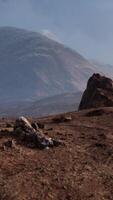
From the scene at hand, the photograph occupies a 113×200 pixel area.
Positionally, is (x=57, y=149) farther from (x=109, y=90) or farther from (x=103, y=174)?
(x=109, y=90)

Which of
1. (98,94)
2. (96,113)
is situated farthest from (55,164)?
(98,94)

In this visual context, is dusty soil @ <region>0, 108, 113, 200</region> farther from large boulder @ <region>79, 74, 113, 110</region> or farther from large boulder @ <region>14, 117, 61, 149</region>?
large boulder @ <region>79, 74, 113, 110</region>

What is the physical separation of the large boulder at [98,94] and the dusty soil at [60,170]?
73.9 ft

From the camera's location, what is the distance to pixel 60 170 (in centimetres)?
2102

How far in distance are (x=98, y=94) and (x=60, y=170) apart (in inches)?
1197

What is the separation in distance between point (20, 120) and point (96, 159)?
4545 millimetres

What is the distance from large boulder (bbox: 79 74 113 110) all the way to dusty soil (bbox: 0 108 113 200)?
2252cm

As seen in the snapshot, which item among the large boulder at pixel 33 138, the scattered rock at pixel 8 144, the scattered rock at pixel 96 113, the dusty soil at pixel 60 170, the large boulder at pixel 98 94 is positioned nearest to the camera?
the dusty soil at pixel 60 170

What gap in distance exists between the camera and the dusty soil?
19.2 meters

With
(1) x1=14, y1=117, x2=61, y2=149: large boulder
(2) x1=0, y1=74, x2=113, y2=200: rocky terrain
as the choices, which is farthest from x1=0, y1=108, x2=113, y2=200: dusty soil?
(1) x1=14, y1=117, x2=61, y2=149: large boulder

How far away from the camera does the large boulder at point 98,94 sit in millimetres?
49500

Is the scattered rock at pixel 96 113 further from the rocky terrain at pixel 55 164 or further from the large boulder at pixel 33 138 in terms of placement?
the large boulder at pixel 33 138

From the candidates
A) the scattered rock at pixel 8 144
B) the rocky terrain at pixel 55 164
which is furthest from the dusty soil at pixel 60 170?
the scattered rock at pixel 8 144

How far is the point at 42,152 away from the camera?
23.1 metres
